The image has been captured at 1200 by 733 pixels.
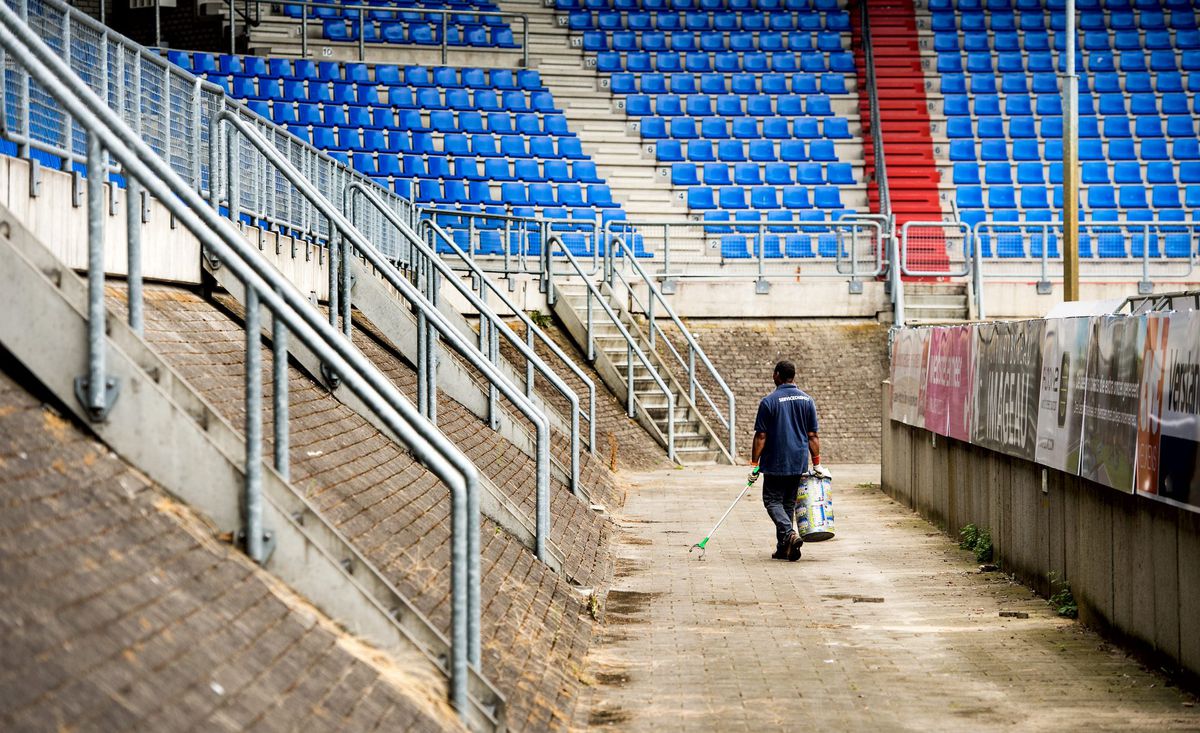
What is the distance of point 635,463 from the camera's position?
1966cm

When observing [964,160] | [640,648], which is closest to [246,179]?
[640,648]

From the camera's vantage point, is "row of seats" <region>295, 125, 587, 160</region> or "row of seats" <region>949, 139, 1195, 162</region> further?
"row of seats" <region>949, 139, 1195, 162</region>

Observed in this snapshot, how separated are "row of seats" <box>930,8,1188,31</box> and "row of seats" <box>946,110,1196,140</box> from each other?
3.84m

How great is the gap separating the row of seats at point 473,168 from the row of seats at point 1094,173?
26.3 ft

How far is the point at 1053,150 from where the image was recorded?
31.1 metres

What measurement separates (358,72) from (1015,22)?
52.2 ft

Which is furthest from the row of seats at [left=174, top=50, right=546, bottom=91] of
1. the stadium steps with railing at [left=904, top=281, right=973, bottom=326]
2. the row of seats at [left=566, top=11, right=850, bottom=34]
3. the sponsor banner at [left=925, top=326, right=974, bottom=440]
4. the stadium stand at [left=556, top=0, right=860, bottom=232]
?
the sponsor banner at [left=925, top=326, right=974, bottom=440]

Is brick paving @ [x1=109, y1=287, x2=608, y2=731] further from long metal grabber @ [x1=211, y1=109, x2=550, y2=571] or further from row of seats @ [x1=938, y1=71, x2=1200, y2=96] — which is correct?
row of seats @ [x1=938, y1=71, x2=1200, y2=96]

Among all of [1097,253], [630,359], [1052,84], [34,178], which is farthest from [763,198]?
[34,178]

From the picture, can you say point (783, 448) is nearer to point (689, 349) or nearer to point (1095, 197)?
point (689, 349)

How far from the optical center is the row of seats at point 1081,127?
31.7m

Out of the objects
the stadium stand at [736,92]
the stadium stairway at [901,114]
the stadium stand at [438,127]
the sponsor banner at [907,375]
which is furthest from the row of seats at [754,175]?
the sponsor banner at [907,375]

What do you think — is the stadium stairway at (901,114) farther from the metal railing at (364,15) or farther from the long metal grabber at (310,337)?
the long metal grabber at (310,337)

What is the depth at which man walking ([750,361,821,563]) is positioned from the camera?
477 inches
